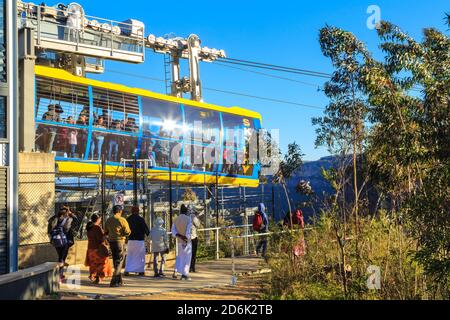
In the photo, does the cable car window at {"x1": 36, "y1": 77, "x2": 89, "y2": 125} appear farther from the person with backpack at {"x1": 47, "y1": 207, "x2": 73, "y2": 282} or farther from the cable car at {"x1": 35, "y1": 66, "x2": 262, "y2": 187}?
the person with backpack at {"x1": 47, "y1": 207, "x2": 73, "y2": 282}

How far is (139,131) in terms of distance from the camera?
2269cm

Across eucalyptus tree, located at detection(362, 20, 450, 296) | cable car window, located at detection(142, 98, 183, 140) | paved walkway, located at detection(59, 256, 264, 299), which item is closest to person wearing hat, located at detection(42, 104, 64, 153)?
cable car window, located at detection(142, 98, 183, 140)

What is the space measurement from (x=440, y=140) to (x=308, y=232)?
4574mm

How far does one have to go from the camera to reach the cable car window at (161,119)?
76.1 ft

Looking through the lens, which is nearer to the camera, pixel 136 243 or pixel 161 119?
pixel 136 243

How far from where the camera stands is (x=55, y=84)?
19.6 m

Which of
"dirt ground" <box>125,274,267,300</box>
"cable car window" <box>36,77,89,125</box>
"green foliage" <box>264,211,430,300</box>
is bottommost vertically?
"dirt ground" <box>125,274,267,300</box>

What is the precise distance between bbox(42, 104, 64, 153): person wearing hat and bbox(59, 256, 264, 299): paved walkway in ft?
17.5

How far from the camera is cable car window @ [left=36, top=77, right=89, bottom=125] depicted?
19031mm

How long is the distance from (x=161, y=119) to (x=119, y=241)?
38.0ft

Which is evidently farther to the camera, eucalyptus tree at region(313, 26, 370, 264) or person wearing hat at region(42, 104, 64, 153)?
person wearing hat at region(42, 104, 64, 153)

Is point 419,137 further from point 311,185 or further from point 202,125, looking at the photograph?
point 202,125

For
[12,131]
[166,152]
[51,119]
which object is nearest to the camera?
[12,131]

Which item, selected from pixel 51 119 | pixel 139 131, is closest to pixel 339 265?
pixel 51 119
